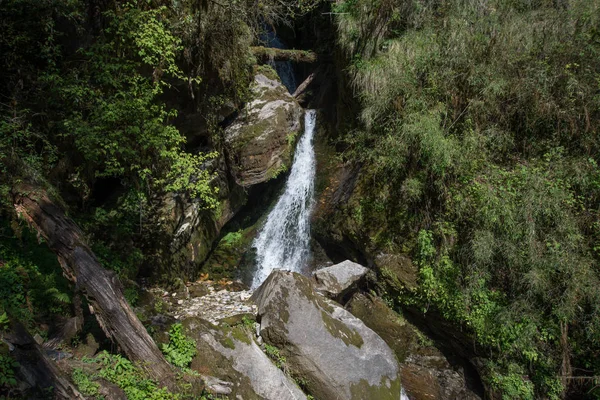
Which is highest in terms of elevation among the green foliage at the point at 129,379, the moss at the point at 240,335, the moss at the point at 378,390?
the green foliage at the point at 129,379

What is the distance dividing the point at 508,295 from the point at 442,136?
2967 mm

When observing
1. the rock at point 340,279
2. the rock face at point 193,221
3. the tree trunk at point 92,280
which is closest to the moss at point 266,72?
the rock face at point 193,221

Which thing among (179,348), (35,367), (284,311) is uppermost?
(35,367)

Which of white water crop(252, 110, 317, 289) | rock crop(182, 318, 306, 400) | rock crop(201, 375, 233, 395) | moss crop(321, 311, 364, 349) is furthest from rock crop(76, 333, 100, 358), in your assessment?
white water crop(252, 110, 317, 289)

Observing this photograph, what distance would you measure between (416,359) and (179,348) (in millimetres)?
4280

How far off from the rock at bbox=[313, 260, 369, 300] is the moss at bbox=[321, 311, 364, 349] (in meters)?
0.98

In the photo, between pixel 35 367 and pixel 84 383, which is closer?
pixel 35 367

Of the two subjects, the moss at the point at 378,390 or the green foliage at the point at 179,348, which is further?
the moss at the point at 378,390

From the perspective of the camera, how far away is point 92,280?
155 inches

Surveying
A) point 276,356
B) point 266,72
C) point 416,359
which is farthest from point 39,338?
point 266,72

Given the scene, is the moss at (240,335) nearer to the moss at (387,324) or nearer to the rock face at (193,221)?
the moss at (387,324)

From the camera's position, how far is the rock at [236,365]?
455 cm

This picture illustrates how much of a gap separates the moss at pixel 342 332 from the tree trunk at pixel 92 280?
2483 mm

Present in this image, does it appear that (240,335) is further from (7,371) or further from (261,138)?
(261,138)
